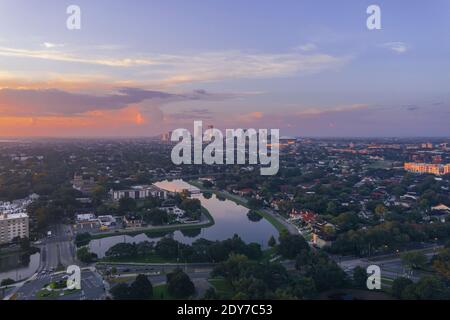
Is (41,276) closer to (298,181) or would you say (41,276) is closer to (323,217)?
(323,217)

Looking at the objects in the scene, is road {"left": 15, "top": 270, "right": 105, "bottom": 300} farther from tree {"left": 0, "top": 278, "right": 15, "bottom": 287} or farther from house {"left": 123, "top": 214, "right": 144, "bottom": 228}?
house {"left": 123, "top": 214, "right": 144, "bottom": 228}

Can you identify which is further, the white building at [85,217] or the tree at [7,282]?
the white building at [85,217]

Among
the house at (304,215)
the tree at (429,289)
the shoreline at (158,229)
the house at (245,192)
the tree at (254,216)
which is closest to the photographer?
the tree at (429,289)

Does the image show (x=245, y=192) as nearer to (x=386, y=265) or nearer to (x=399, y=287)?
(x=386, y=265)

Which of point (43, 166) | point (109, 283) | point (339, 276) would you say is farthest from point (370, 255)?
point (43, 166)

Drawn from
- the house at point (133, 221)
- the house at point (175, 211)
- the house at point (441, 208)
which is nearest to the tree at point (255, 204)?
the house at point (175, 211)

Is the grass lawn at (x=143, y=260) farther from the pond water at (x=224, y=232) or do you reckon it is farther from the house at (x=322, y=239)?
the house at (x=322, y=239)
